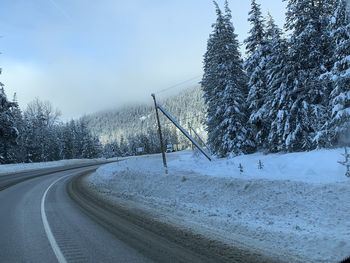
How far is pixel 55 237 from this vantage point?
10664 millimetres

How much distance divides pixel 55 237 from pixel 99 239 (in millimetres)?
1294

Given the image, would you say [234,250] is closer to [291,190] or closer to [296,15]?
[291,190]

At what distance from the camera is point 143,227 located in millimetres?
11172

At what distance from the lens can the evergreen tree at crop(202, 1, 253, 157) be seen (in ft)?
125

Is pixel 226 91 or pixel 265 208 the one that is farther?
pixel 226 91

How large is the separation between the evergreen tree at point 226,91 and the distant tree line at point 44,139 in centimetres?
3468

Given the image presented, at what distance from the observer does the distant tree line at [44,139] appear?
78500 millimetres

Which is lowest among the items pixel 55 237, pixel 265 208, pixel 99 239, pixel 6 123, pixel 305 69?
pixel 265 208

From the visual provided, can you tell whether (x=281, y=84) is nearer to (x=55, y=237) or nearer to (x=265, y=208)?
(x=265, y=208)

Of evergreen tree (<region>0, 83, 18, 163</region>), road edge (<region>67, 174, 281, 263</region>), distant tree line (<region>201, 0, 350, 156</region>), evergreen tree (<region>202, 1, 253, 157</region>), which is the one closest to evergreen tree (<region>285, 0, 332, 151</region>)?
distant tree line (<region>201, 0, 350, 156</region>)

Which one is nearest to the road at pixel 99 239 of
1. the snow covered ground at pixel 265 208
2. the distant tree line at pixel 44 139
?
the snow covered ground at pixel 265 208

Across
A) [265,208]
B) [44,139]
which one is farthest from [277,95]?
[44,139]

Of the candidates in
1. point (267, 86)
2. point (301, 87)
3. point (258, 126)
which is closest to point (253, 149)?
point (258, 126)

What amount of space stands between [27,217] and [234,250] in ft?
27.0
